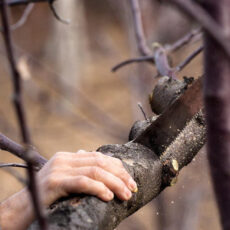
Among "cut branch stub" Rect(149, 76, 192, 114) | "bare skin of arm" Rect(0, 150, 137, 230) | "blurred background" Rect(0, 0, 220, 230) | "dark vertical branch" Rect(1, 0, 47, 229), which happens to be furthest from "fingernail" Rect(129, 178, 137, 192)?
"blurred background" Rect(0, 0, 220, 230)

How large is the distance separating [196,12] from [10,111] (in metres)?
6.40

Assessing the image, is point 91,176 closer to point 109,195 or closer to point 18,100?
point 109,195

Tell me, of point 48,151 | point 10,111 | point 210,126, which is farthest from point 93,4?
point 210,126

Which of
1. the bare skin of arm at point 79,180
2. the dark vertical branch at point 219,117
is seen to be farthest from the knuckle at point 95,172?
the dark vertical branch at point 219,117

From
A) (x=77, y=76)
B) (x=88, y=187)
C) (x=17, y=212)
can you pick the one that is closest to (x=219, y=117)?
(x=88, y=187)

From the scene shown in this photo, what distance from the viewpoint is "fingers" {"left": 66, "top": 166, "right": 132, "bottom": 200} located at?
2.49ft

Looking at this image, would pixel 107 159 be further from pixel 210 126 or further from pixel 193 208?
pixel 193 208

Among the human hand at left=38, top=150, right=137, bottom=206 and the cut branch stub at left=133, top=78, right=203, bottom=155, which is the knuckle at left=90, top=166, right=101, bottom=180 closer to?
the human hand at left=38, top=150, right=137, bottom=206

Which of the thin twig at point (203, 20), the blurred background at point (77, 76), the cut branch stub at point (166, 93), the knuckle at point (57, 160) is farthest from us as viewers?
the blurred background at point (77, 76)

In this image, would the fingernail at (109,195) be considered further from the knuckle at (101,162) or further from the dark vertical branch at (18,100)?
the dark vertical branch at (18,100)

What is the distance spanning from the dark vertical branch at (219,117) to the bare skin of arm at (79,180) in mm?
286

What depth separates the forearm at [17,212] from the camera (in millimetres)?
846

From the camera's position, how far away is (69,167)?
80 centimetres

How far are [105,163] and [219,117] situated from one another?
1.13 feet
